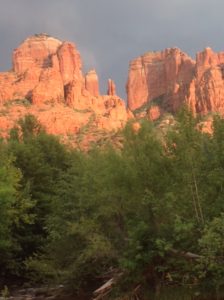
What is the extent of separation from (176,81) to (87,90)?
33.7m

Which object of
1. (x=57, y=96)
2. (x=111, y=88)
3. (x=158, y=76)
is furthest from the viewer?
(x=158, y=76)

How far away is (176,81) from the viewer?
16462 centimetres

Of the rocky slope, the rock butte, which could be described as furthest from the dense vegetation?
the rocky slope

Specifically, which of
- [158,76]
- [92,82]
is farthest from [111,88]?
[158,76]

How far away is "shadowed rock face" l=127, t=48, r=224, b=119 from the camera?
5359 inches

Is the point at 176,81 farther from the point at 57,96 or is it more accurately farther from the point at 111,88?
the point at 57,96

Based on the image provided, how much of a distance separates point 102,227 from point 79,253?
1.92m

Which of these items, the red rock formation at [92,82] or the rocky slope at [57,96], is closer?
the rocky slope at [57,96]

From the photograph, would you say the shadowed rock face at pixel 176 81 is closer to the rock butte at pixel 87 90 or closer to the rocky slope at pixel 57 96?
the rock butte at pixel 87 90

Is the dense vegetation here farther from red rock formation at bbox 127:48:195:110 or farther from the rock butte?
red rock formation at bbox 127:48:195:110

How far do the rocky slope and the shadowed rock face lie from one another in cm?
1979

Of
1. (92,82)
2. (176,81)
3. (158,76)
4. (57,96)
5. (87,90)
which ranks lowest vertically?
(57,96)

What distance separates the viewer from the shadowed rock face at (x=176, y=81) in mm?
136125

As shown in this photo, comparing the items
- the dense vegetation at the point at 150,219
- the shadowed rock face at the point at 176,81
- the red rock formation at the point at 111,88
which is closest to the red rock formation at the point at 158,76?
the shadowed rock face at the point at 176,81
